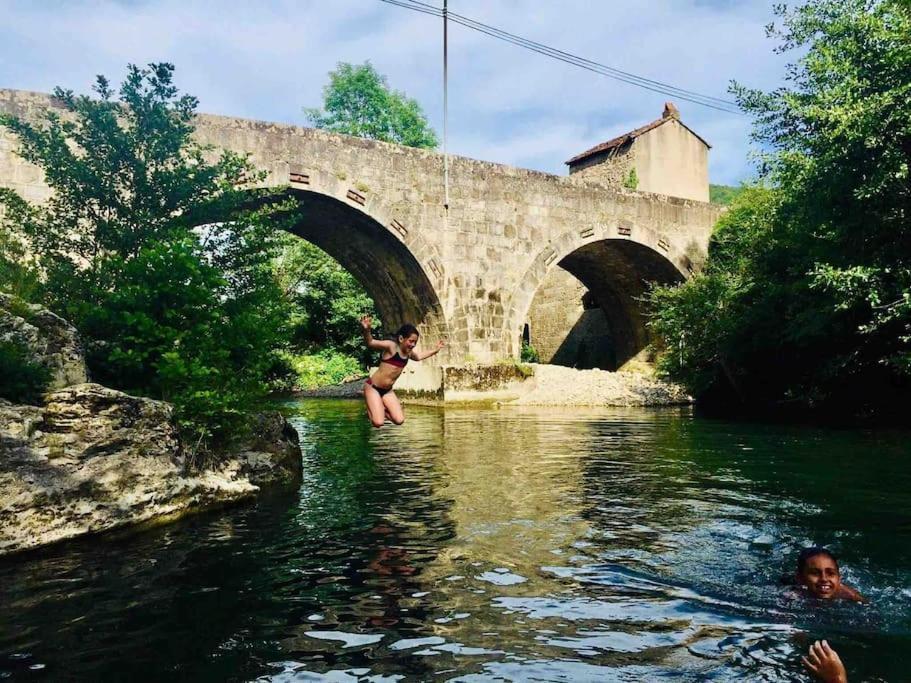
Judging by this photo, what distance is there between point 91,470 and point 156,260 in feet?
7.19

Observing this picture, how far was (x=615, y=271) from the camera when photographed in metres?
25.8

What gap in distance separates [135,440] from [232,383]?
132cm

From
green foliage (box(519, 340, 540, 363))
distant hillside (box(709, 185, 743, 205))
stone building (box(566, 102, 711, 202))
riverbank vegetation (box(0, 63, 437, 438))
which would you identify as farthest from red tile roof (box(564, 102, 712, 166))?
distant hillside (box(709, 185, 743, 205))

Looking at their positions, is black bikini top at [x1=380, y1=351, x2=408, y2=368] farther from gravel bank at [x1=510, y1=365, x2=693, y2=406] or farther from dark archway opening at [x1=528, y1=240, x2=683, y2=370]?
dark archway opening at [x1=528, y1=240, x2=683, y2=370]

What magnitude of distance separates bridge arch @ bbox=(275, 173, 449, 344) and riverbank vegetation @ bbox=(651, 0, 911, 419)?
6325 mm

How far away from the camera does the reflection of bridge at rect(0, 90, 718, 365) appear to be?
17.1m

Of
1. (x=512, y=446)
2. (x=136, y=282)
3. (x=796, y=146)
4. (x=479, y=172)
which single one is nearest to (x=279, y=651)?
(x=136, y=282)

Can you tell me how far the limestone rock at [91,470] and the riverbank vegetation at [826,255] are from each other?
10090 mm

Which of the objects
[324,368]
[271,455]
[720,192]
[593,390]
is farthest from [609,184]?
[720,192]

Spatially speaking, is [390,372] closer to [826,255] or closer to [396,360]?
[396,360]

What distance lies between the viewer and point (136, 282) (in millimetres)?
7555

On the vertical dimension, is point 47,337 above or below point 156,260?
below

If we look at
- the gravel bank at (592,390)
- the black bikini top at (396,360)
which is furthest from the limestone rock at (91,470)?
the gravel bank at (592,390)

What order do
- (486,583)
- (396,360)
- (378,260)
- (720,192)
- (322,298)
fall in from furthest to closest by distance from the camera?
(720,192), (322,298), (378,260), (396,360), (486,583)
